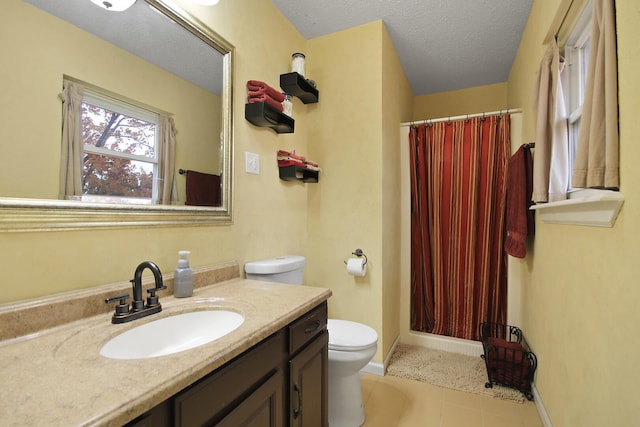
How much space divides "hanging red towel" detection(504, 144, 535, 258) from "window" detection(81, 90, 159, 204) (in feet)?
6.92

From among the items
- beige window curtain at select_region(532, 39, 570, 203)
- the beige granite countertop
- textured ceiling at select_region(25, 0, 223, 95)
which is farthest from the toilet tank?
beige window curtain at select_region(532, 39, 570, 203)

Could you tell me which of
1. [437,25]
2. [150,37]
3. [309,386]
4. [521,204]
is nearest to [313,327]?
[309,386]

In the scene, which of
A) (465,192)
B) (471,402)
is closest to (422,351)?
(471,402)

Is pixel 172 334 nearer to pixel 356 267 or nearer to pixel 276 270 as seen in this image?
pixel 276 270

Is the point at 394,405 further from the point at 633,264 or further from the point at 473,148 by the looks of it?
the point at 473,148

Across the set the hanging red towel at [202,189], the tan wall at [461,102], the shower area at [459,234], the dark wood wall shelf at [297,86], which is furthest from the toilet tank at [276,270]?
the tan wall at [461,102]

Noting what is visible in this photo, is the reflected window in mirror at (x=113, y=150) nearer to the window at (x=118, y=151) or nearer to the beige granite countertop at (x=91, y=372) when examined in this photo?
the window at (x=118, y=151)

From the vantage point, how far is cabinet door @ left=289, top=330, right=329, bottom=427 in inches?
41.8

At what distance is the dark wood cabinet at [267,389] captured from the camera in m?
0.66

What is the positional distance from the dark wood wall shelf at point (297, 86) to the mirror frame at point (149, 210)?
0.50m

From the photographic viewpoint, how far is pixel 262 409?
89 cm

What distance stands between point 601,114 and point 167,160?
1565 mm

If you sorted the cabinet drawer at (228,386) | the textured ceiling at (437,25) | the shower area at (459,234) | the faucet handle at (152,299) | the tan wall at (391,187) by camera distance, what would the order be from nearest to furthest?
the cabinet drawer at (228,386) < the faucet handle at (152,299) < the textured ceiling at (437,25) < the tan wall at (391,187) < the shower area at (459,234)

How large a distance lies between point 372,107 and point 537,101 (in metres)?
1.01
